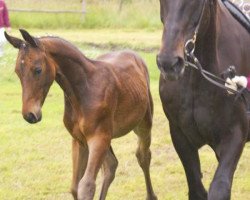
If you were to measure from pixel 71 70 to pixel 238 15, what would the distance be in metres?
1.42

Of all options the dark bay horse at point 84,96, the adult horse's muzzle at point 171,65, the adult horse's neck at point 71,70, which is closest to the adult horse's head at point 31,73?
the dark bay horse at point 84,96

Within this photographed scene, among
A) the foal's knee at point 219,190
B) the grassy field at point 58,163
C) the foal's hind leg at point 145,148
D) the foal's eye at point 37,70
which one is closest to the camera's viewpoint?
the foal's knee at point 219,190

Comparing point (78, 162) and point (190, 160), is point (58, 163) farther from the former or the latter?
point (190, 160)

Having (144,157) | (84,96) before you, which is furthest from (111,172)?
(84,96)

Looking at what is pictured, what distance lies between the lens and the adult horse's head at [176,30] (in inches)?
142

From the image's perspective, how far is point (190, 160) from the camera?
4812mm

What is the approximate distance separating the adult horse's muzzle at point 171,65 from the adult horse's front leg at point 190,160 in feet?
3.75

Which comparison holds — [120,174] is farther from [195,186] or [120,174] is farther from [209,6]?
[209,6]

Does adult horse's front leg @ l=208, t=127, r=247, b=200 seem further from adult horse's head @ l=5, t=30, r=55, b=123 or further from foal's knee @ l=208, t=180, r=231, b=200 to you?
adult horse's head @ l=5, t=30, r=55, b=123

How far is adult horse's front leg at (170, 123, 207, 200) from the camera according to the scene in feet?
15.6

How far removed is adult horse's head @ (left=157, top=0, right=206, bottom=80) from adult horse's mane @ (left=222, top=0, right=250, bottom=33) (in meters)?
0.79

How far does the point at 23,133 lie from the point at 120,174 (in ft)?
7.45

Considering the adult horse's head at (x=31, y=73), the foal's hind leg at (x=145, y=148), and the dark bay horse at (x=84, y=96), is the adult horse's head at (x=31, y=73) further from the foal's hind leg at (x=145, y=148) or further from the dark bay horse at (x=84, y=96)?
the foal's hind leg at (x=145, y=148)

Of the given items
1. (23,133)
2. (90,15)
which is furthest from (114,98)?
(90,15)
